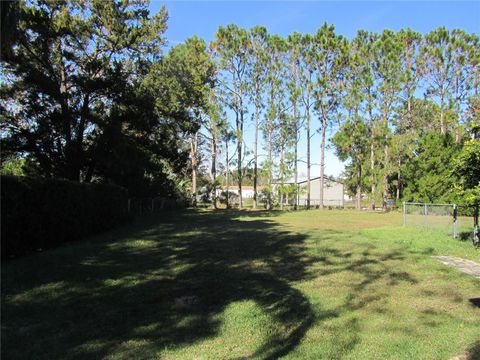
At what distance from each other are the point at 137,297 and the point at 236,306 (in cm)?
151

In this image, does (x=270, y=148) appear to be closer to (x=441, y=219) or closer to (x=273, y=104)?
(x=273, y=104)

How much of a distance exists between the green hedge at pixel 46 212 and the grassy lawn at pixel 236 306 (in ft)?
2.76

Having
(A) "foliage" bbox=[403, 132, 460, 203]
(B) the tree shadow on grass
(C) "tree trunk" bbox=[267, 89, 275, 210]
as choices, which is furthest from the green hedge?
(C) "tree trunk" bbox=[267, 89, 275, 210]

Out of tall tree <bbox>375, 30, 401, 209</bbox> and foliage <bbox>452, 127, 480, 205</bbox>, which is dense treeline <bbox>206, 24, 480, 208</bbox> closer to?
tall tree <bbox>375, 30, 401, 209</bbox>

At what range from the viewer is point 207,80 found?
44531 mm

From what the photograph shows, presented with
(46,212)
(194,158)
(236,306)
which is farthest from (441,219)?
(194,158)

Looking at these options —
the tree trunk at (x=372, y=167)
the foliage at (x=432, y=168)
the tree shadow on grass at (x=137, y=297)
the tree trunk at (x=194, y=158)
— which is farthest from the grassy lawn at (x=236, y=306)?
the tree trunk at (x=194, y=158)

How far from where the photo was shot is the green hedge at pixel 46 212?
9242 millimetres

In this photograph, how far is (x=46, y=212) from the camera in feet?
35.8

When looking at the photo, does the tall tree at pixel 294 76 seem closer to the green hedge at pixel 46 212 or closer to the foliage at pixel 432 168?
the foliage at pixel 432 168

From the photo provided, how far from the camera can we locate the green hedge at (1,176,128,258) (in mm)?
9242

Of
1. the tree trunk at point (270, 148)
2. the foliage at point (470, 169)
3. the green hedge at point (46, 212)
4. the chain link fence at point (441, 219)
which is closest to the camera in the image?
the green hedge at point (46, 212)

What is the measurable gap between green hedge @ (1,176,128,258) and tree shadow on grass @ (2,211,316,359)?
811 millimetres

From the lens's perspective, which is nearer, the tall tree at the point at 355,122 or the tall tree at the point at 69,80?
the tall tree at the point at 69,80
